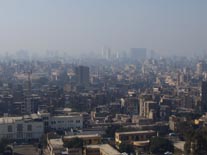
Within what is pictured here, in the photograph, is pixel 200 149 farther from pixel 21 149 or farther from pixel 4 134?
pixel 4 134

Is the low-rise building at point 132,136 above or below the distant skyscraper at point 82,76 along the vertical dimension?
below

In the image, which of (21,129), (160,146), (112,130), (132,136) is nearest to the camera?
(160,146)

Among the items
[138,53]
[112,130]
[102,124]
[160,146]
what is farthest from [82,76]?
[138,53]

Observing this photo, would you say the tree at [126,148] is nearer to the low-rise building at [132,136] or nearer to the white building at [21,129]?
the low-rise building at [132,136]

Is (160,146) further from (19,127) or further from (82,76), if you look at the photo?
(82,76)

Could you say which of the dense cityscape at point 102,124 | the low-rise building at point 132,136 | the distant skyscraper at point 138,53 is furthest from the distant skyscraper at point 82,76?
the distant skyscraper at point 138,53

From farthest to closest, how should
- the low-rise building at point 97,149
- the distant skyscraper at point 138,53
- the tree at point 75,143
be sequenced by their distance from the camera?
the distant skyscraper at point 138,53 < the tree at point 75,143 < the low-rise building at point 97,149

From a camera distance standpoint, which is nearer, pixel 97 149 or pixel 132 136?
pixel 97 149

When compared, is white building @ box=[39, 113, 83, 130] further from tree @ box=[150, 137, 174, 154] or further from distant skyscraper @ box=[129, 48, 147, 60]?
distant skyscraper @ box=[129, 48, 147, 60]
